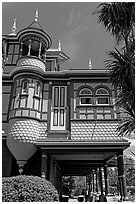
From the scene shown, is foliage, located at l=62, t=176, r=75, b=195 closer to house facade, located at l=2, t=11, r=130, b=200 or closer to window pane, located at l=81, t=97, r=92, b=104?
house facade, located at l=2, t=11, r=130, b=200

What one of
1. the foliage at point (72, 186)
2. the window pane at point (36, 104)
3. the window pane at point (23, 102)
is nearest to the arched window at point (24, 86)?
the window pane at point (23, 102)

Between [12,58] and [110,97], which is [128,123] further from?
[12,58]

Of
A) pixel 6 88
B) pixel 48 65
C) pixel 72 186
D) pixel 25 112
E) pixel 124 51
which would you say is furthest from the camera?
pixel 72 186

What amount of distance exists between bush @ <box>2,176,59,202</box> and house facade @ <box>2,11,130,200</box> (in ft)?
16.0

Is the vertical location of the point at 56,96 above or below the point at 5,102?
above

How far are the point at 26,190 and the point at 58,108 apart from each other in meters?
7.93

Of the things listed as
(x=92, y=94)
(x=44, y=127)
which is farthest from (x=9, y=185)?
(x=92, y=94)

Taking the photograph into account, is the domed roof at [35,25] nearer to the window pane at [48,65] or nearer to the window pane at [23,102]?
the window pane at [48,65]

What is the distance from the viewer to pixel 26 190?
6520mm

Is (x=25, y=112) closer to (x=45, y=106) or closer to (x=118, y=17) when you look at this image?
(x=45, y=106)

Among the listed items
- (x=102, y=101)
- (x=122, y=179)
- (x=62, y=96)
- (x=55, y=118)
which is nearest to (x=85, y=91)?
(x=102, y=101)

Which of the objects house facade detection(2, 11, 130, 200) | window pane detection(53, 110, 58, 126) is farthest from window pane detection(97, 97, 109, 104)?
window pane detection(53, 110, 58, 126)

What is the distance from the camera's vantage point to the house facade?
39.7 ft

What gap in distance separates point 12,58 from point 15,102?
18.0 ft
